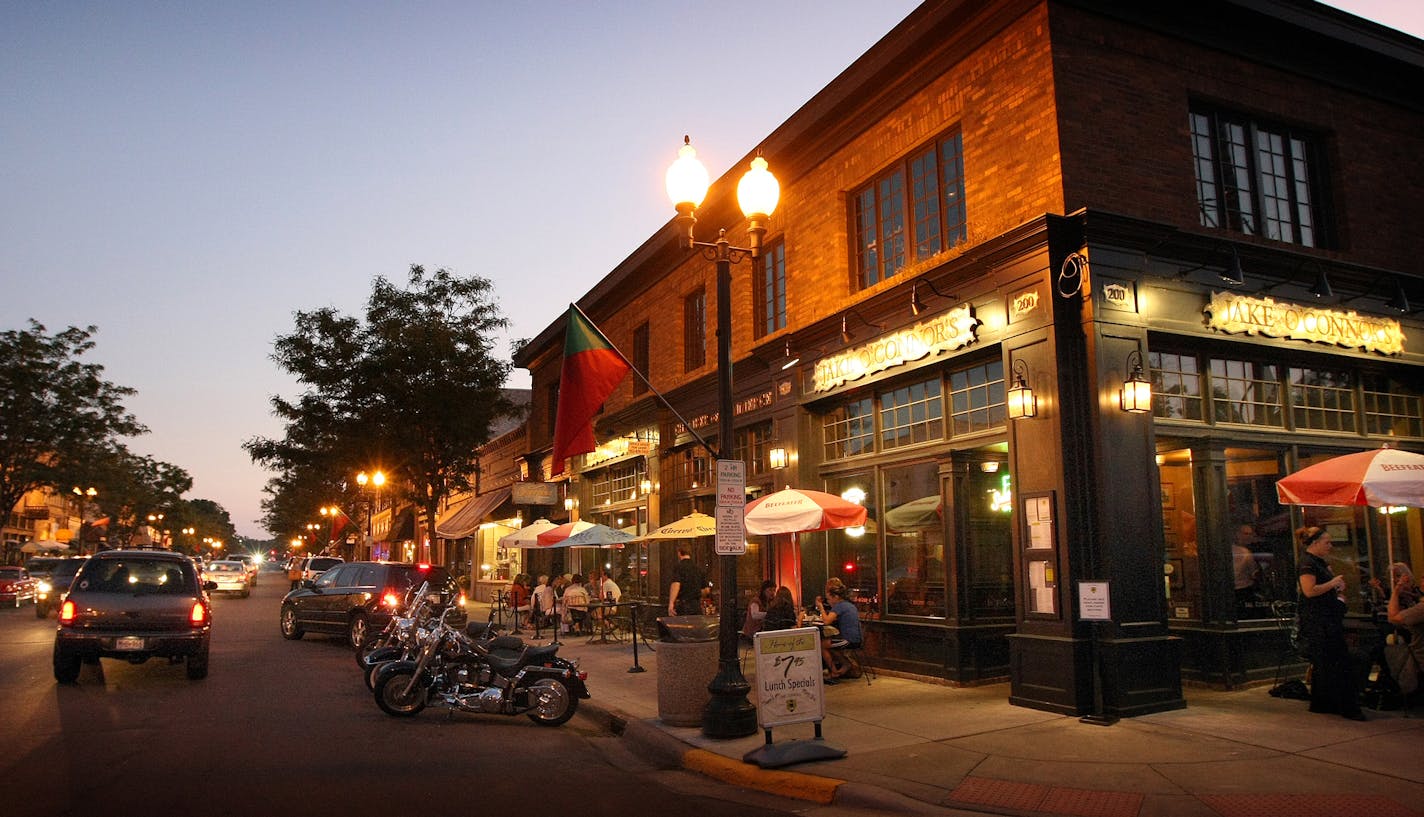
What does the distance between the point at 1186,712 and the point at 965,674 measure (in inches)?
110

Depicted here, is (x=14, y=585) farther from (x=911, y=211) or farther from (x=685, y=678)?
(x=911, y=211)

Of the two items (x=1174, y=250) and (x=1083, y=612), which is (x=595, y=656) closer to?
(x=1083, y=612)

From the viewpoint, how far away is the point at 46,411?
41.8 m

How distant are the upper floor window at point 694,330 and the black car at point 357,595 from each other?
22.5ft

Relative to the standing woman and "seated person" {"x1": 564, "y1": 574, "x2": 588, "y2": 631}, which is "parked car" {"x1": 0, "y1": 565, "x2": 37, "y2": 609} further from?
the standing woman

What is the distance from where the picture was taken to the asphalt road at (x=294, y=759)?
6.89 meters

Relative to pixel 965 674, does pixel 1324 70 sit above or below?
above

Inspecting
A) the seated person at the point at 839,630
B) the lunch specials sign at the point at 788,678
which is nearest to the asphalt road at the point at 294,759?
the lunch specials sign at the point at 788,678

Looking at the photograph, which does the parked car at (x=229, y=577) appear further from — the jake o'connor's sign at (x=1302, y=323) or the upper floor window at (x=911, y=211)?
the jake o'connor's sign at (x=1302, y=323)

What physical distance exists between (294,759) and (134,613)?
6.16 metres

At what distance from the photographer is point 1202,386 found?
11.8 m

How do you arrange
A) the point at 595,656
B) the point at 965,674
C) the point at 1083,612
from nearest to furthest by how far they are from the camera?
the point at 1083,612 → the point at 965,674 → the point at 595,656

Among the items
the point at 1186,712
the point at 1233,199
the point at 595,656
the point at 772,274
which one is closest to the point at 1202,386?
the point at 1233,199

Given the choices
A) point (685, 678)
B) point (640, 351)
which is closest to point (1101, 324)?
point (685, 678)
